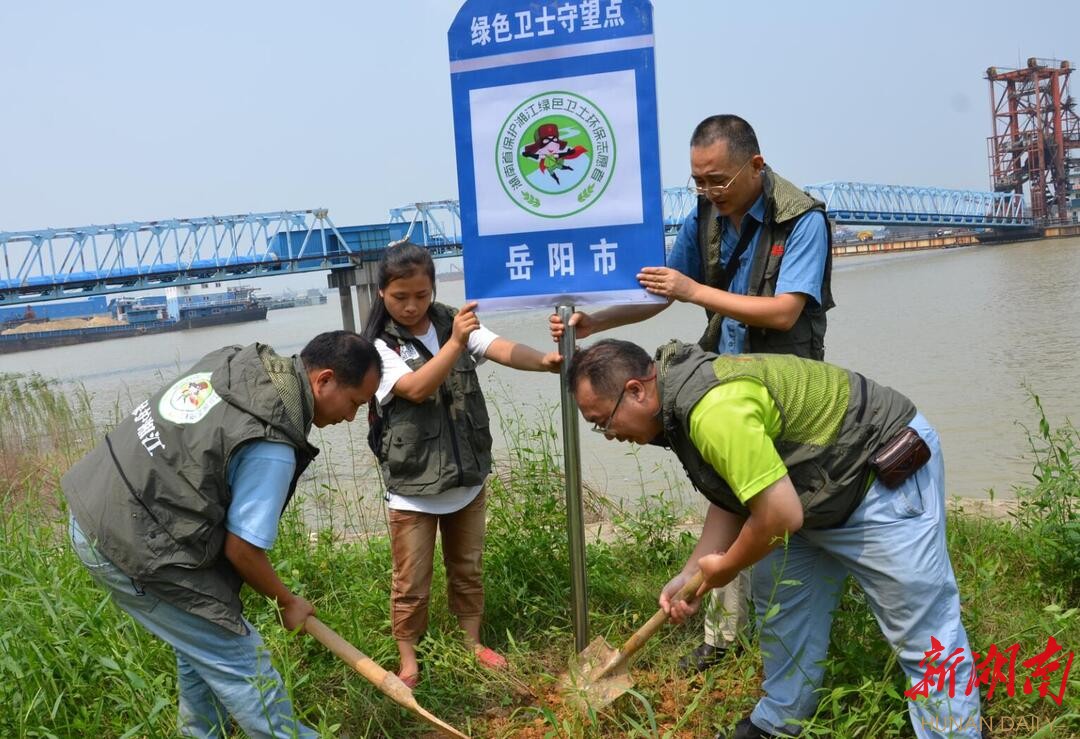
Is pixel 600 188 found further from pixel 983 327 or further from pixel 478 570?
pixel 983 327

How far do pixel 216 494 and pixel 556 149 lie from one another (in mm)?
1396

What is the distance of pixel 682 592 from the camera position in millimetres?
2432

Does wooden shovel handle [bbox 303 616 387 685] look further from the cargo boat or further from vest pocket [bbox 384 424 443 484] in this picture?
the cargo boat

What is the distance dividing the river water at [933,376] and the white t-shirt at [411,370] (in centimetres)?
112

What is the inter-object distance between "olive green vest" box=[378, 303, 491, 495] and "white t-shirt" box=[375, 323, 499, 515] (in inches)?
1.0

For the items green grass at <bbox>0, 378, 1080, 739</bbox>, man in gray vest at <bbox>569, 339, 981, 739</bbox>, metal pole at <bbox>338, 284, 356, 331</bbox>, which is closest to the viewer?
man in gray vest at <bbox>569, 339, 981, 739</bbox>

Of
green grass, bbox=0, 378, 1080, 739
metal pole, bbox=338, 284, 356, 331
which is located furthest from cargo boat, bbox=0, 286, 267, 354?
green grass, bbox=0, 378, 1080, 739

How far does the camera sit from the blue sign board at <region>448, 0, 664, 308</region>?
2.64 metres

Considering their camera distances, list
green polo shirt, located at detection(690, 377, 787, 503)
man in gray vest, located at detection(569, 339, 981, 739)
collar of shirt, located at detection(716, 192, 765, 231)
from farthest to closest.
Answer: collar of shirt, located at detection(716, 192, 765, 231) < man in gray vest, located at detection(569, 339, 981, 739) < green polo shirt, located at detection(690, 377, 787, 503)

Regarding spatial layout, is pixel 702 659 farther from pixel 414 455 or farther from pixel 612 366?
pixel 612 366

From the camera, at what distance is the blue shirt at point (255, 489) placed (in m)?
2.19

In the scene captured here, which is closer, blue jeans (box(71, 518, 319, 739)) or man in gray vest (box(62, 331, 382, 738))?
man in gray vest (box(62, 331, 382, 738))

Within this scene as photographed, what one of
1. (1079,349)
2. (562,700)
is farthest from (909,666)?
A: (1079,349)

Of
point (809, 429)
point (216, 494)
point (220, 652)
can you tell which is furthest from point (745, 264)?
point (220, 652)
